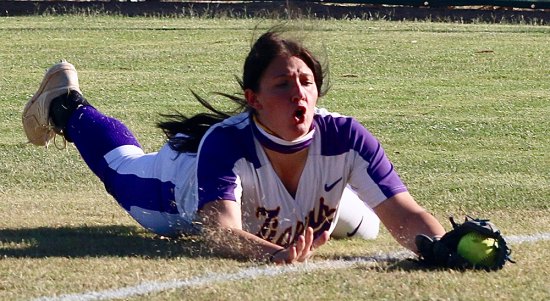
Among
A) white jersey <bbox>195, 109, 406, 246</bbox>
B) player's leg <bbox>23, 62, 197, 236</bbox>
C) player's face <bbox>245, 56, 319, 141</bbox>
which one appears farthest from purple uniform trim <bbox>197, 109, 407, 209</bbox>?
player's leg <bbox>23, 62, 197, 236</bbox>

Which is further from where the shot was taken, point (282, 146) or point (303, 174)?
point (303, 174)

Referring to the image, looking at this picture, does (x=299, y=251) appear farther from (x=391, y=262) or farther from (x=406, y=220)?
(x=406, y=220)

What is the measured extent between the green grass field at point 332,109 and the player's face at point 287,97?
0.36 metres

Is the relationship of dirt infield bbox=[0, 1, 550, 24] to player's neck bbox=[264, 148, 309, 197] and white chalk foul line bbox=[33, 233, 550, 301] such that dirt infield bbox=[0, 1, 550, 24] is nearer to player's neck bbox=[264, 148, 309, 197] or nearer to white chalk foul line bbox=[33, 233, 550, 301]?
player's neck bbox=[264, 148, 309, 197]

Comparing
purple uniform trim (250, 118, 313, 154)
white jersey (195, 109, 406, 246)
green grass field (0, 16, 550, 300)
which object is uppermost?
purple uniform trim (250, 118, 313, 154)

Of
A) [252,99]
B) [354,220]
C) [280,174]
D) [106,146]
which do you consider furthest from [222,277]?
[106,146]

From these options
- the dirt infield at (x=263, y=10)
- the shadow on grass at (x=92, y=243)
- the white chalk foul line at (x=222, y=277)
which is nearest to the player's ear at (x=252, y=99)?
→ the shadow on grass at (x=92, y=243)

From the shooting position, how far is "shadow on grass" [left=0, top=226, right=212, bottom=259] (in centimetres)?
540

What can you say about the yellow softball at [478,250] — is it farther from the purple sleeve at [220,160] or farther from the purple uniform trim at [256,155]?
the purple sleeve at [220,160]

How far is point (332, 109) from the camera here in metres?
11.4

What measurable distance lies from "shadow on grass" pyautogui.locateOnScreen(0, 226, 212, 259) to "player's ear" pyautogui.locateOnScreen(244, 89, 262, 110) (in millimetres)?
650

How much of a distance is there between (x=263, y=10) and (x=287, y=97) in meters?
15.4

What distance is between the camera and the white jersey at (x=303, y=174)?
5.46 m

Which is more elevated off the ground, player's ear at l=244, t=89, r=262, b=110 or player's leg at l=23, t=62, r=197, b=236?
player's ear at l=244, t=89, r=262, b=110
